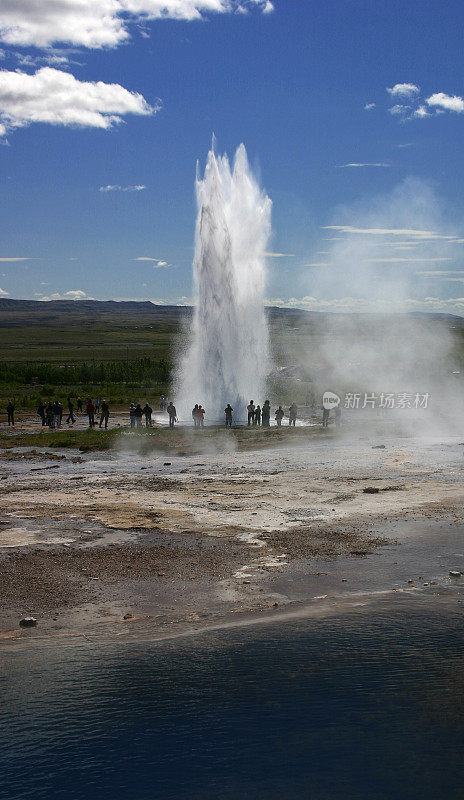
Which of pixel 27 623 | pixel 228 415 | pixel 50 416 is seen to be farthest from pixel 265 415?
pixel 27 623

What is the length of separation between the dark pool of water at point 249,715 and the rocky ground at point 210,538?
3.01 ft

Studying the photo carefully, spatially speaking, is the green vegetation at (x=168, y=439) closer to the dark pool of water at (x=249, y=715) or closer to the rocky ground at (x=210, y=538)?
the rocky ground at (x=210, y=538)

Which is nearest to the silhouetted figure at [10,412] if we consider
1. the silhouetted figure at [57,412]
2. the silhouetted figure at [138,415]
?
the silhouetted figure at [57,412]

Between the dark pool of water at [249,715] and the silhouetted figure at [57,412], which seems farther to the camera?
the silhouetted figure at [57,412]

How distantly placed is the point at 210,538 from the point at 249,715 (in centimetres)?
657

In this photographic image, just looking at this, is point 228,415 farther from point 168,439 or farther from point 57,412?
point 57,412

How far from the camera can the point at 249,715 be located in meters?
8.83

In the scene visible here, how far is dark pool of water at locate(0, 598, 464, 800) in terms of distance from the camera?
7.68m

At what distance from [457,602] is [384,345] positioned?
65206 mm

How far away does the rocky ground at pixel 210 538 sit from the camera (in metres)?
11.8

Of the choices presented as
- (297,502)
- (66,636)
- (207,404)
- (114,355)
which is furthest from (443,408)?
(114,355)

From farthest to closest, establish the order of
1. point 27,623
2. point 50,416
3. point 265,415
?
point 50,416 < point 265,415 < point 27,623

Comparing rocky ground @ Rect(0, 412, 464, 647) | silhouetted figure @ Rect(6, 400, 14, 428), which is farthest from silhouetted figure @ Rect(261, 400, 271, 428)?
silhouetted figure @ Rect(6, 400, 14, 428)

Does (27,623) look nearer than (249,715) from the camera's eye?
No
